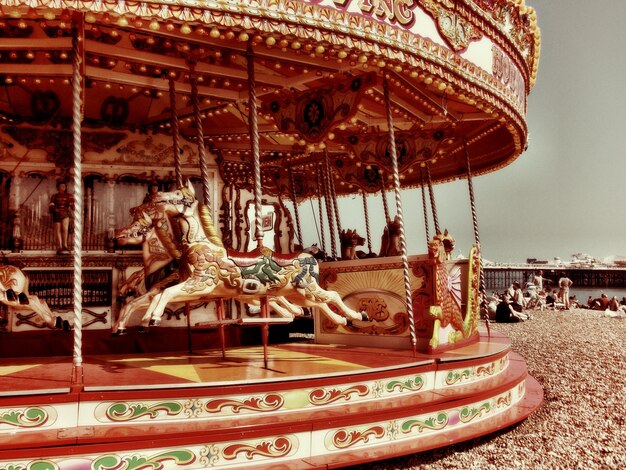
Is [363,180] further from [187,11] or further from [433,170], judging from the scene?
[187,11]

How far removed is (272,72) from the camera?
7.27 meters

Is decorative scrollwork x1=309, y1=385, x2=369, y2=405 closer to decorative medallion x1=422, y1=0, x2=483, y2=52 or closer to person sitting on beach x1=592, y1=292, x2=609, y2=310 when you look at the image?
decorative medallion x1=422, y1=0, x2=483, y2=52

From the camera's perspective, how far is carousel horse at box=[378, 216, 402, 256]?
7641 millimetres

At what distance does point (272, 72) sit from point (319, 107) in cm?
100

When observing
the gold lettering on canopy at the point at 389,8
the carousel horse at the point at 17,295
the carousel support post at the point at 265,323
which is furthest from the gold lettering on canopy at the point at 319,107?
the carousel horse at the point at 17,295

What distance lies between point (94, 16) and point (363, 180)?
25.7ft

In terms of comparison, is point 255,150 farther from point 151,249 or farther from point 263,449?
point 263,449

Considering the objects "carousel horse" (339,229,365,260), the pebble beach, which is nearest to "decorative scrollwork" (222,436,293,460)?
the pebble beach

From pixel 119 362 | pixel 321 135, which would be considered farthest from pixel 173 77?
pixel 119 362

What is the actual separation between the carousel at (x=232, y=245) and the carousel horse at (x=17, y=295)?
0.02 metres

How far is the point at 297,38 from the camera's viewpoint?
4691 mm

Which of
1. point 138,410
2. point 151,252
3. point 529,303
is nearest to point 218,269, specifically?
point 151,252

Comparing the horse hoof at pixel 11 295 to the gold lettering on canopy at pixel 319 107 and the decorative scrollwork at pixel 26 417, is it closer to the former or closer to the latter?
the decorative scrollwork at pixel 26 417

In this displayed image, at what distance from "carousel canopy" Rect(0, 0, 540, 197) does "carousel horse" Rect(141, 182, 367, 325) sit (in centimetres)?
111
